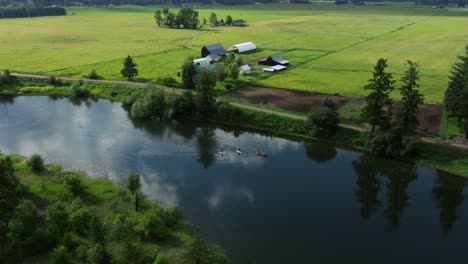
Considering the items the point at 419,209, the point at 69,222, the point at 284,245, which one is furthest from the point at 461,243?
the point at 69,222

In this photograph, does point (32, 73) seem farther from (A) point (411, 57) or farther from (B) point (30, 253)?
(A) point (411, 57)

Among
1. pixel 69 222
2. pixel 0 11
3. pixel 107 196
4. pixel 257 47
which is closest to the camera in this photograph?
pixel 69 222

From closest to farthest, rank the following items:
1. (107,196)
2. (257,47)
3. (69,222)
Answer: (69,222) → (107,196) → (257,47)

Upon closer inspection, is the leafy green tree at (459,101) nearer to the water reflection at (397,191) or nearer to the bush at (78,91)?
the water reflection at (397,191)

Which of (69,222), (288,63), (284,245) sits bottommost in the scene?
(284,245)

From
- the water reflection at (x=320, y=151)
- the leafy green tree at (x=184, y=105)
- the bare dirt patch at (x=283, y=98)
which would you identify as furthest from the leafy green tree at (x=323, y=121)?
the leafy green tree at (x=184, y=105)

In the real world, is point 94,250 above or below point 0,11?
below

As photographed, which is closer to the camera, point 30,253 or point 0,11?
point 30,253
